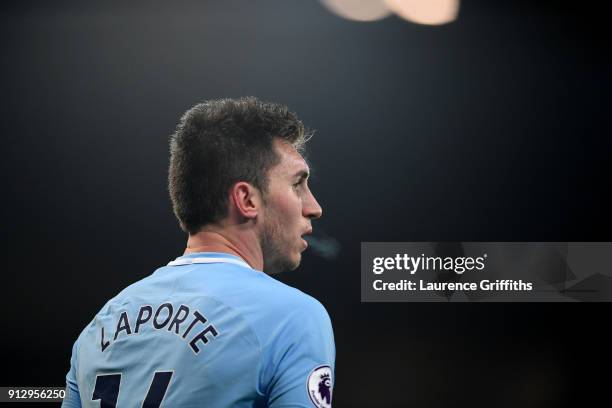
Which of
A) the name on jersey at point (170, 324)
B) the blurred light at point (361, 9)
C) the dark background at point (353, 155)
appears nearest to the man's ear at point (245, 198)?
the name on jersey at point (170, 324)

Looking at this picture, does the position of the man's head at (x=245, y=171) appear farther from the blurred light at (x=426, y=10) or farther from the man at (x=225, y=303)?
the blurred light at (x=426, y=10)

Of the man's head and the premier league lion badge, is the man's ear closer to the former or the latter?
the man's head

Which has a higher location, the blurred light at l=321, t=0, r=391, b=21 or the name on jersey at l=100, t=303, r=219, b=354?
the blurred light at l=321, t=0, r=391, b=21

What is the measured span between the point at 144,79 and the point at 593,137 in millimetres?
1592

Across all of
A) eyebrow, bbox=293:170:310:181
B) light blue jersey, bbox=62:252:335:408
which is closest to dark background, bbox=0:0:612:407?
eyebrow, bbox=293:170:310:181

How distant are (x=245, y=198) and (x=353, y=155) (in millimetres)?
1554

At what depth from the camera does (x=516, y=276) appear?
221cm

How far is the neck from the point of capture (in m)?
0.68

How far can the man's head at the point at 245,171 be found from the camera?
0.69 meters

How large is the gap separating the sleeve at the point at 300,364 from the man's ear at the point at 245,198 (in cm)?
16

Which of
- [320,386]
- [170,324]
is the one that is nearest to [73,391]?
[170,324]

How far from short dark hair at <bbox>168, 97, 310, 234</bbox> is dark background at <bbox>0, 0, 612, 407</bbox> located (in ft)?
4.91

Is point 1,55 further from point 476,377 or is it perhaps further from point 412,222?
point 476,377

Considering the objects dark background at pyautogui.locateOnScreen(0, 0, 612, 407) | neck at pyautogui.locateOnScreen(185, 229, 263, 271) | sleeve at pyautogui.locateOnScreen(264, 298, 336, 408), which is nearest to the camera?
sleeve at pyautogui.locateOnScreen(264, 298, 336, 408)
